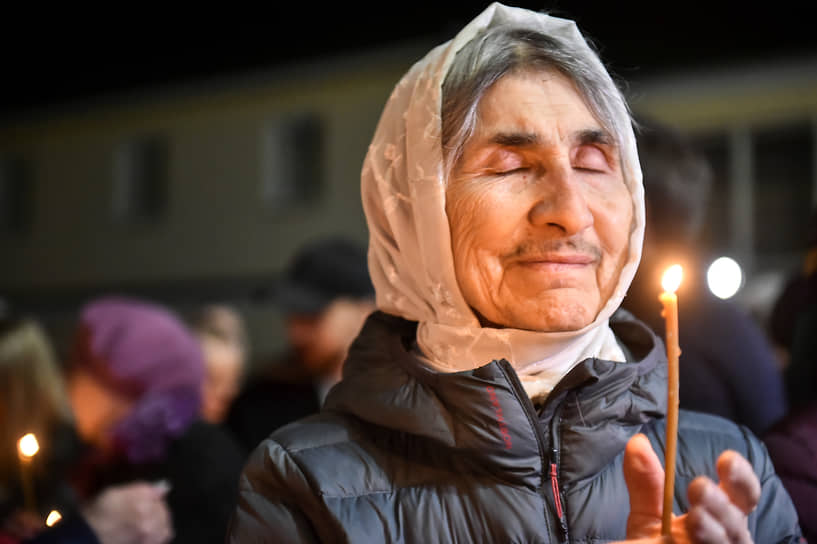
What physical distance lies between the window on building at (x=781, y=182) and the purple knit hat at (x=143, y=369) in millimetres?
6359

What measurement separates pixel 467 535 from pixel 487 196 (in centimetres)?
47

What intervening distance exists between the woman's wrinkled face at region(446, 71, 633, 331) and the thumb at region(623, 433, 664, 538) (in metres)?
0.23

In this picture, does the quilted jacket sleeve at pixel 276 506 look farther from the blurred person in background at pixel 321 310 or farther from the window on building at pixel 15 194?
the window on building at pixel 15 194

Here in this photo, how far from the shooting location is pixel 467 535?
1.07 m

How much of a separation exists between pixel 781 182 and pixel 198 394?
7.20 m

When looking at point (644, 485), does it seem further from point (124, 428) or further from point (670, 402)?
point (124, 428)

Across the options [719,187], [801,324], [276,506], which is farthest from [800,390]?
[719,187]

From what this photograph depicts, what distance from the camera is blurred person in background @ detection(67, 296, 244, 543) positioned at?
206cm

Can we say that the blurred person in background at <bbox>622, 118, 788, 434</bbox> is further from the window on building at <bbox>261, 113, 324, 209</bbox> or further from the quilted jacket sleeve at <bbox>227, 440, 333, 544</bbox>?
the window on building at <bbox>261, 113, 324, 209</bbox>

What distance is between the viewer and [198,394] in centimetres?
249

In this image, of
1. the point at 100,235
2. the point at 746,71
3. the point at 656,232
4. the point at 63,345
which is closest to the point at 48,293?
the point at 100,235

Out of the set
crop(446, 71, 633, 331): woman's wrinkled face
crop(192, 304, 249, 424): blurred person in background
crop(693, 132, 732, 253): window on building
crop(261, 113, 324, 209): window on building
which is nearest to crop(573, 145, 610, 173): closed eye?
crop(446, 71, 633, 331): woman's wrinkled face

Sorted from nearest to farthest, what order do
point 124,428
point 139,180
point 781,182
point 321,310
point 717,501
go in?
point 717,501
point 124,428
point 321,310
point 781,182
point 139,180

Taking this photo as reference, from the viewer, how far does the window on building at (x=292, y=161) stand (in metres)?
10.2
